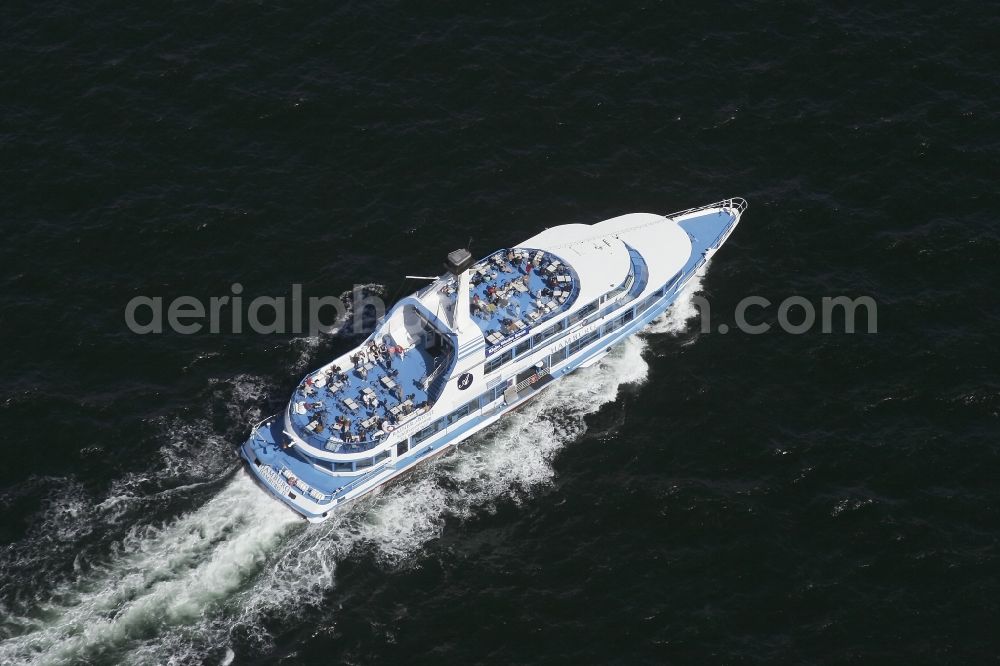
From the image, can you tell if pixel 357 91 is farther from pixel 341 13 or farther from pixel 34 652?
pixel 34 652

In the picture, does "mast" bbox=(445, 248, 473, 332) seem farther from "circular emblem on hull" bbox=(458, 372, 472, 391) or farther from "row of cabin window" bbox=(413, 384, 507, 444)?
Result: "row of cabin window" bbox=(413, 384, 507, 444)

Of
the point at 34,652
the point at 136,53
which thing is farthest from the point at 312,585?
the point at 136,53

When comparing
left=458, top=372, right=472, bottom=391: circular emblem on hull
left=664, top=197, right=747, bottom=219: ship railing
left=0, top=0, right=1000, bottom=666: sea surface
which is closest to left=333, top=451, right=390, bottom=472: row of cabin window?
left=0, top=0, right=1000, bottom=666: sea surface

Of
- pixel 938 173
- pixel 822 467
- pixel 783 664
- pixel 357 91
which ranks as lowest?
pixel 783 664

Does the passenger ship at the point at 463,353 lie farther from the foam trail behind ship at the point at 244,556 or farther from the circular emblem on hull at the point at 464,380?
the foam trail behind ship at the point at 244,556

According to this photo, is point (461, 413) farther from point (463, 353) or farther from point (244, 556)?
point (244, 556)
